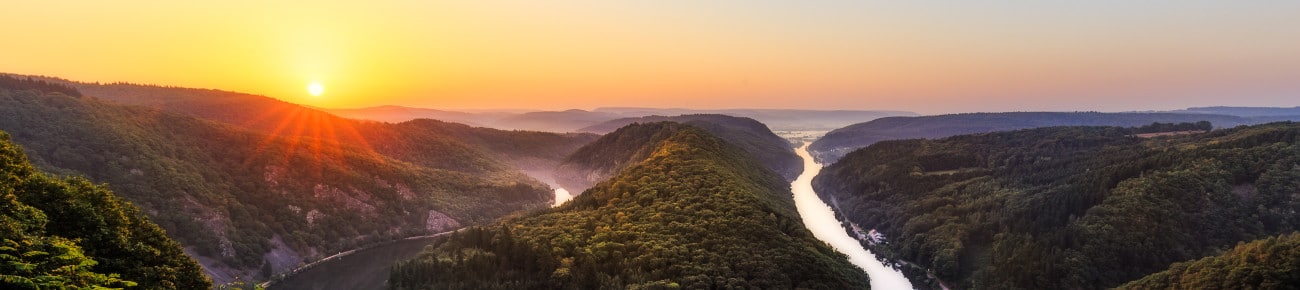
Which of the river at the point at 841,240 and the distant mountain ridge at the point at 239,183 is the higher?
the distant mountain ridge at the point at 239,183

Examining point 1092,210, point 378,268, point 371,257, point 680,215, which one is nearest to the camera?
point 680,215

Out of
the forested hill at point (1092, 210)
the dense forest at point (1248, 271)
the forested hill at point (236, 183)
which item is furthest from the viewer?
the forested hill at point (236, 183)

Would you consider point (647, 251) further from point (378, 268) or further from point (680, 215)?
point (378, 268)

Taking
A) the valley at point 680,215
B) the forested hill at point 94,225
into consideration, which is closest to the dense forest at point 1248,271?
the valley at point 680,215

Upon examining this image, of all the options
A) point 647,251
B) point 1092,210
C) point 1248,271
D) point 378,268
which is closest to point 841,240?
point 1092,210

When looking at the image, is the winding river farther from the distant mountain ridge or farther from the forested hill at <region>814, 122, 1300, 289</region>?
the forested hill at <region>814, 122, 1300, 289</region>

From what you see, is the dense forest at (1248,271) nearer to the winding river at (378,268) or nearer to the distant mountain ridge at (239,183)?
the winding river at (378,268)
